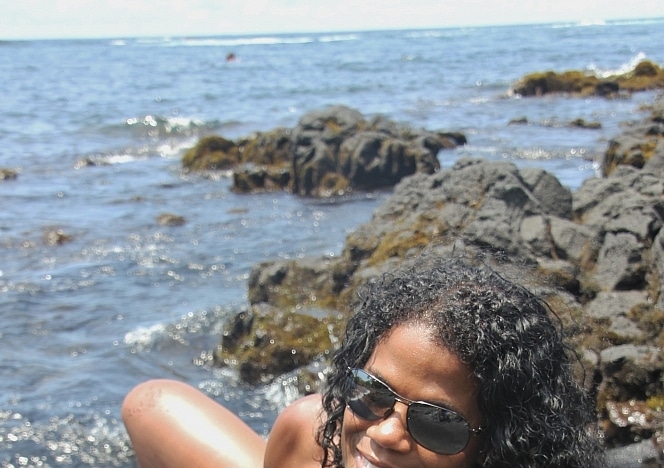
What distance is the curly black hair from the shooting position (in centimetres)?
196

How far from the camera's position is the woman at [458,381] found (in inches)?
76.7

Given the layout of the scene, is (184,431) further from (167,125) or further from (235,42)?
(235,42)

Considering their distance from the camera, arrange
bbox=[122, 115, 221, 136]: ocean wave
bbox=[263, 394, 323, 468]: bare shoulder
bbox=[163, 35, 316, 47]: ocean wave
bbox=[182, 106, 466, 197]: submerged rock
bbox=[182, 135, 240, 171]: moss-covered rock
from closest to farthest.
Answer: bbox=[263, 394, 323, 468]: bare shoulder → bbox=[182, 106, 466, 197]: submerged rock → bbox=[182, 135, 240, 171]: moss-covered rock → bbox=[122, 115, 221, 136]: ocean wave → bbox=[163, 35, 316, 47]: ocean wave

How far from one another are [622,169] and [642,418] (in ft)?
13.7

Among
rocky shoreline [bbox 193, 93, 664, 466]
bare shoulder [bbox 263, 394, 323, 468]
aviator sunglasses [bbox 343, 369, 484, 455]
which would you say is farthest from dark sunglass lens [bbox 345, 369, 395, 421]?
rocky shoreline [bbox 193, 93, 664, 466]

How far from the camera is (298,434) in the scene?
2.58 m

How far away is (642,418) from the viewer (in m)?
4.46

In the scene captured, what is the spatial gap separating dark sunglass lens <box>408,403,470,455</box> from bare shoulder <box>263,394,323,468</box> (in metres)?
0.62

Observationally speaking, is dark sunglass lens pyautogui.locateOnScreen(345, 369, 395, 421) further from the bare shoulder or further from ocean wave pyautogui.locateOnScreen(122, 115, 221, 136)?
ocean wave pyautogui.locateOnScreen(122, 115, 221, 136)

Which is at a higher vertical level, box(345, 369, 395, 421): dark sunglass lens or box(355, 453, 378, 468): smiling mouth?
box(345, 369, 395, 421): dark sunglass lens

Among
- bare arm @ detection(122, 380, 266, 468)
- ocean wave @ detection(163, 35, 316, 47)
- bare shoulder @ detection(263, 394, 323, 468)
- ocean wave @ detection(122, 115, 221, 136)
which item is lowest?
ocean wave @ detection(163, 35, 316, 47)

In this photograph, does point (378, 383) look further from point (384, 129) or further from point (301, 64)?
point (301, 64)

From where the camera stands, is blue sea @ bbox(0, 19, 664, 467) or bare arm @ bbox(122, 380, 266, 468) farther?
blue sea @ bbox(0, 19, 664, 467)

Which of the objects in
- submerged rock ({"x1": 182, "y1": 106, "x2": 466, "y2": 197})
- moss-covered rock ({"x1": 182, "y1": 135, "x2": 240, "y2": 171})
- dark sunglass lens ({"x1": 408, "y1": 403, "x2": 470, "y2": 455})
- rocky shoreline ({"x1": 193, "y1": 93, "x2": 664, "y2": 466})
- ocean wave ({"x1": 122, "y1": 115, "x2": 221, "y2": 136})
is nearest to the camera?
dark sunglass lens ({"x1": 408, "y1": 403, "x2": 470, "y2": 455})
